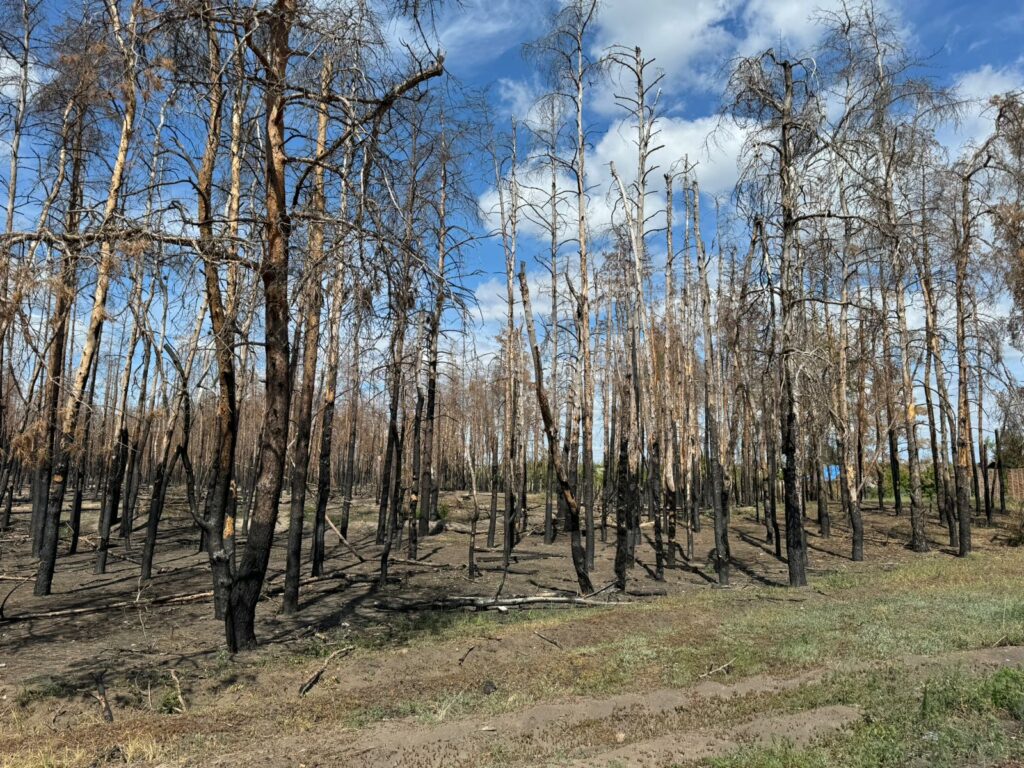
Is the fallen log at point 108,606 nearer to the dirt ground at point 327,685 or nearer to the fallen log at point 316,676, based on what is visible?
the dirt ground at point 327,685

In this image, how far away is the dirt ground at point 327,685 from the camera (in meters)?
5.01

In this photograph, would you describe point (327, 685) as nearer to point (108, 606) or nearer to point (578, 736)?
point (578, 736)

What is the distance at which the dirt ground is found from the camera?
5012mm

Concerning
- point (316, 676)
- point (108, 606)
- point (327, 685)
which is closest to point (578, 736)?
point (327, 685)

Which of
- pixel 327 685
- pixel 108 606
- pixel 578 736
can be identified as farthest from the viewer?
pixel 108 606

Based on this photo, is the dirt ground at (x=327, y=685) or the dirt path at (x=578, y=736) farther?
the dirt ground at (x=327, y=685)

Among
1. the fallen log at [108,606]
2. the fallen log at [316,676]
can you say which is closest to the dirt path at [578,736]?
the fallen log at [316,676]

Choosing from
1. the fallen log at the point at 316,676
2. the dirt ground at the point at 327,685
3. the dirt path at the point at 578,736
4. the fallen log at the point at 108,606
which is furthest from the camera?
the fallen log at the point at 108,606

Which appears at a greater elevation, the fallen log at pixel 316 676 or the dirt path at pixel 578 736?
the dirt path at pixel 578 736

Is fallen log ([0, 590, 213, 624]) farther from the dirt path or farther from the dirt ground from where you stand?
the dirt path

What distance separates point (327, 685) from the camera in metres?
7.05

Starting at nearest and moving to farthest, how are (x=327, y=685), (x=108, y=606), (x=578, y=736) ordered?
(x=578, y=736)
(x=327, y=685)
(x=108, y=606)

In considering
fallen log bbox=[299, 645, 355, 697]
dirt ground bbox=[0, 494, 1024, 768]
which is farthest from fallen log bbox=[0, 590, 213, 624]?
fallen log bbox=[299, 645, 355, 697]

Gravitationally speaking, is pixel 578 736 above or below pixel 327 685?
above
